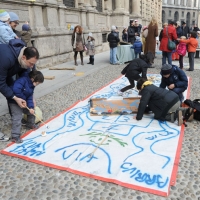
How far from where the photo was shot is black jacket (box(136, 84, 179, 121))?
3.71m

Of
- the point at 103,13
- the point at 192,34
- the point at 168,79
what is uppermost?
the point at 103,13

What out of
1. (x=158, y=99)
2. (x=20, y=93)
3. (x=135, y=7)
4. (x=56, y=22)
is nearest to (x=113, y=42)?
(x=56, y=22)

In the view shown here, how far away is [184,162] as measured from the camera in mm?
2768

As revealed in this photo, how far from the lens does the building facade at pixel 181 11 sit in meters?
61.6

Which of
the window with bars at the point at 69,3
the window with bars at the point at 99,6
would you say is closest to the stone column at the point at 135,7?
the window with bars at the point at 99,6

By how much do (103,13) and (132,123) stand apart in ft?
42.1

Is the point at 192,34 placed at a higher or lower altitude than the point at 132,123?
higher

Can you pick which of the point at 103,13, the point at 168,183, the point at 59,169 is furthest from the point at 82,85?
the point at 103,13

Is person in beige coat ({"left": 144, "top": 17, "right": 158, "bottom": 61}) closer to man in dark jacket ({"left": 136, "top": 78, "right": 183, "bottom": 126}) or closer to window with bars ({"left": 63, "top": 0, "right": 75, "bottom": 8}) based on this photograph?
window with bars ({"left": 63, "top": 0, "right": 75, "bottom": 8})

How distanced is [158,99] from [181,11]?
2791 inches

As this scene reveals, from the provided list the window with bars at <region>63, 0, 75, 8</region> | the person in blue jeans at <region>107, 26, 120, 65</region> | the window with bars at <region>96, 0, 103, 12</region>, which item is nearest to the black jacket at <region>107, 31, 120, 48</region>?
the person in blue jeans at <region>107, 26, 120, 65</region>

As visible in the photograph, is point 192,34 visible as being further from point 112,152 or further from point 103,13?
point 103,13

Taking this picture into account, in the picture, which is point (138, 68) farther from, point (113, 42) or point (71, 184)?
point (113, 42)

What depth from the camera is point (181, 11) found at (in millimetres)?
66375
